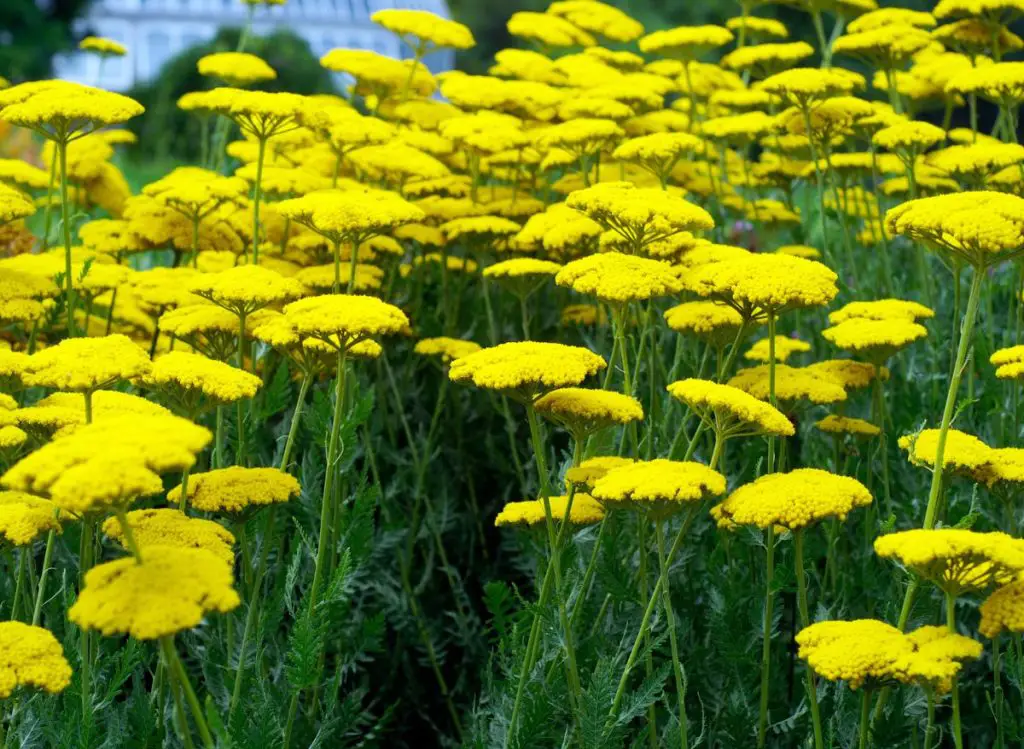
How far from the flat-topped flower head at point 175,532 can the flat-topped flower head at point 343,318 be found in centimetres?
44

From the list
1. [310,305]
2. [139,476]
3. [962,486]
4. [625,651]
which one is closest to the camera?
[139,476]

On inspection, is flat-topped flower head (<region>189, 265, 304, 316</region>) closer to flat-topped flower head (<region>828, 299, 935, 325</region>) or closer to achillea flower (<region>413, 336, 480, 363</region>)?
achillea flower (<region>413, 336, 480, 363</region>)

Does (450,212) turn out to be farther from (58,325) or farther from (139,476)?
(139,476)

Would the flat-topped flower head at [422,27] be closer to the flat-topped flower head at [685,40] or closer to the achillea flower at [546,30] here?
the achillea flower at [546,30]

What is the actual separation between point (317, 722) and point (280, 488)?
0.82 meters

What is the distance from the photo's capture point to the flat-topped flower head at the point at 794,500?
2.59m

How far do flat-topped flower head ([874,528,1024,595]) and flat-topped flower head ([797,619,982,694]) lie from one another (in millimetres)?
101

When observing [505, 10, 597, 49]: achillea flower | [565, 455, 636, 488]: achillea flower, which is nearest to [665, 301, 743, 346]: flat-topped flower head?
[565, 455, 636, 488]: achillea flower

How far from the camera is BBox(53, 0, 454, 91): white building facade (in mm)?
32438

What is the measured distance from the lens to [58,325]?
4242 mm

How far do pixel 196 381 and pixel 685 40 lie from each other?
10.0 ft

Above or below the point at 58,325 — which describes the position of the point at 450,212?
above

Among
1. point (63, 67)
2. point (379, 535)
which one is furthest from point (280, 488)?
point (63, 67)

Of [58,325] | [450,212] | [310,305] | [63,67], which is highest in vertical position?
[310,305]
